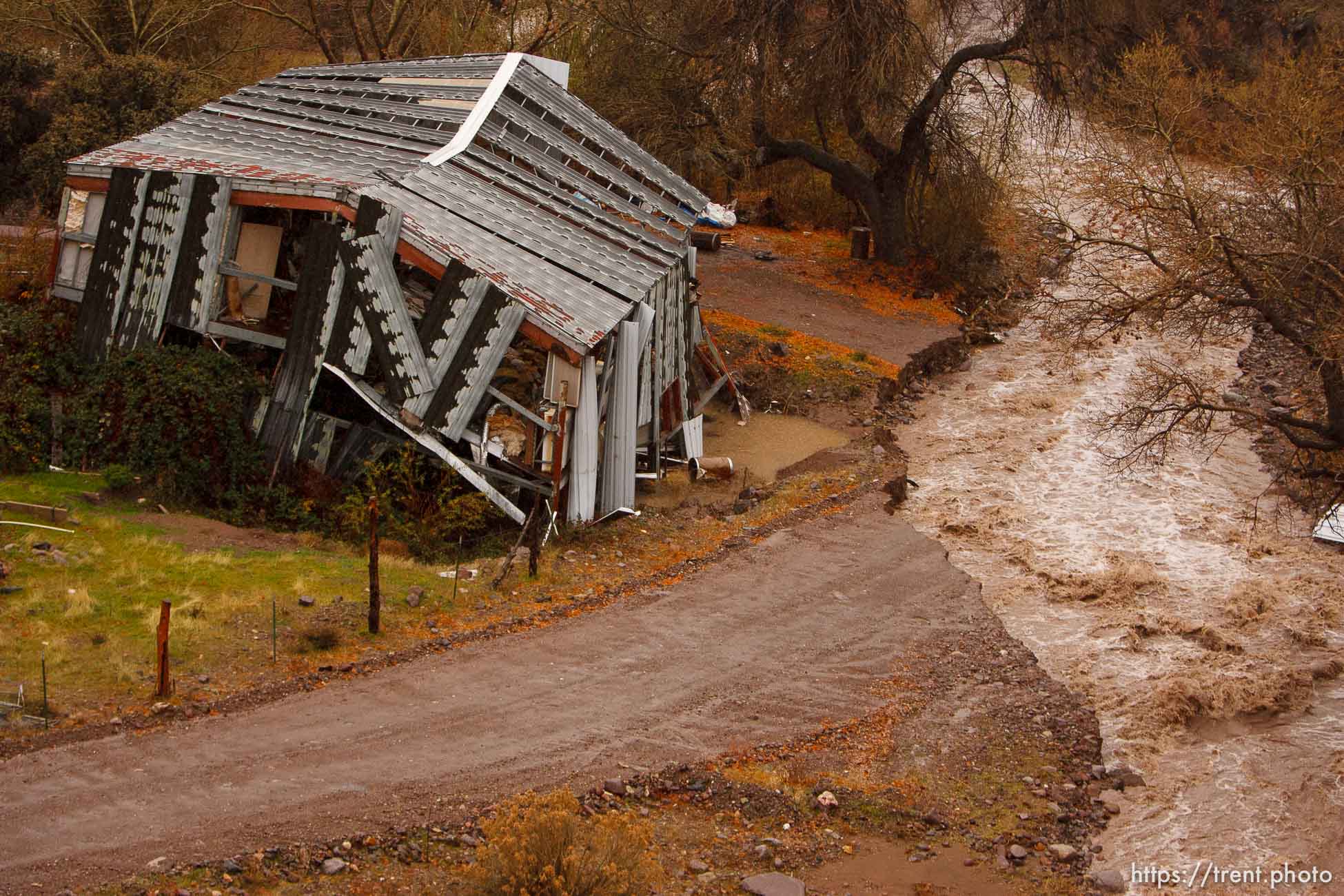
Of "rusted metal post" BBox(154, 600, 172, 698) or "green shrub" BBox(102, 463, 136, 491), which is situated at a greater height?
"green shrub" BBox(102, 463, 136, 491)

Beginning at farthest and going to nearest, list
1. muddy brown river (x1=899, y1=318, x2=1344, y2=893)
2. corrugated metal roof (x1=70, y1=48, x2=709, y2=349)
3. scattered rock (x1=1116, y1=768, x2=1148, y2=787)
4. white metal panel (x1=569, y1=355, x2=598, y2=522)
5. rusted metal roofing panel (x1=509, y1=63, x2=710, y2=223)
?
rusted metal roofing panel (x1=509, y1=63, x2=710, y2=223), corrugated metal roof (x1=70, y1=48, x2=709, y2=349), white metal panel (x1=569, y1=355, x2=598, y2=522), scattered rock (x1=1116, y1=768, x2=1148, y2=787), muddy brown river (x1=899, y1=318, x2=1344, y2=893)

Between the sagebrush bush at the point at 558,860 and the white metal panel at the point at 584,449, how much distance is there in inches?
252

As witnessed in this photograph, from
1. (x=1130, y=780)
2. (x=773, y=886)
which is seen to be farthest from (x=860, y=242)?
(x=773, y=886)

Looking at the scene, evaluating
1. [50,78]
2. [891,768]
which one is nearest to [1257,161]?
[891,768]

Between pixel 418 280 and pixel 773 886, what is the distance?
9350 mm

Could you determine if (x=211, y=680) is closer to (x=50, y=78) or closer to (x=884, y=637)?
(x=884, y=637)

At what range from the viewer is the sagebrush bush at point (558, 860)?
7652 mm

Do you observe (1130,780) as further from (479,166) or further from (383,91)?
(383,91)

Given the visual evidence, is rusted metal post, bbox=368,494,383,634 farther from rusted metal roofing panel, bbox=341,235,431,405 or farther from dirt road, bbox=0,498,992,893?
rusted metal roofing panel, bbox=341,235,431,405

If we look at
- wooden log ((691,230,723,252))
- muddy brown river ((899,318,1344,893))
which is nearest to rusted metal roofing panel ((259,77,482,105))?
muddy brown river ((899,318,1344,893))

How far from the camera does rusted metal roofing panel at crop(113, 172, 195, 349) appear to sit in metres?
15.4

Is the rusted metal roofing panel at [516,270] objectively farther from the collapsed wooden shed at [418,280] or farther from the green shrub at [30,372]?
→ the green shrub at [30,372]

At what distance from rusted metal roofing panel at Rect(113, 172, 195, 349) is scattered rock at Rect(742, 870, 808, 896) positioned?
10.4 metres

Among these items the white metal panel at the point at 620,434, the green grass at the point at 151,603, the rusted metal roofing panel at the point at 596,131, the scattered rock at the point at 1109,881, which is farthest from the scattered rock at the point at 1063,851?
the rusted metal roofing panel at the point at 596,131
